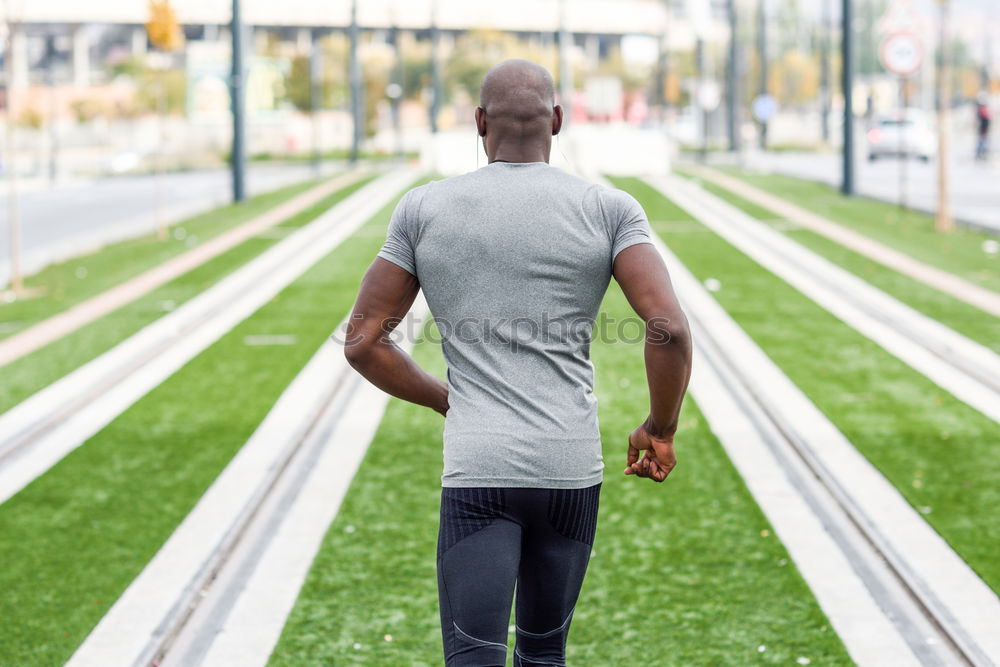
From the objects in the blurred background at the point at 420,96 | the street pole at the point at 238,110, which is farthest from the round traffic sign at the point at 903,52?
the street pole at the point at 238,110

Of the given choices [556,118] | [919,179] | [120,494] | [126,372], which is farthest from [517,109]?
[919,179]

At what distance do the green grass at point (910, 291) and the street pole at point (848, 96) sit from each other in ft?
19.7

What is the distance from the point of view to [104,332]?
12.2 meters

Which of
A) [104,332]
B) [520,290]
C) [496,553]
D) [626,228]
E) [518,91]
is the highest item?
[518,91]

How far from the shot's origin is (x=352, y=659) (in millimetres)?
4723

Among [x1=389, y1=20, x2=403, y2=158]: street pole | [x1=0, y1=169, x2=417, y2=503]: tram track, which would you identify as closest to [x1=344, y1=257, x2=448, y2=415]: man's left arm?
[x1=0, y1=169, x2=417, y2=503]: tram track

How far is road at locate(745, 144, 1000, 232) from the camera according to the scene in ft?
75.3

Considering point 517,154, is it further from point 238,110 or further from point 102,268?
point 238,110

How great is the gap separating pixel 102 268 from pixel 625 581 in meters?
12.9

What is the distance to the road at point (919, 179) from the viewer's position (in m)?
22.9

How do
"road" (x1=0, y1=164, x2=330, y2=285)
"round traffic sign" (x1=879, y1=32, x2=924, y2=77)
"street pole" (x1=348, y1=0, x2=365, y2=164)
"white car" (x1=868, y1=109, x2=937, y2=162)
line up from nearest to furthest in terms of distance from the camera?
"round traffic sign" (x1=879, y1=32, x2=924, y2=77) < "road" (x1=0, y1=164, x2=330, y2=285) < "white car" (x1=868, y1=109, x2=937, y2=162) < "street pole" (x1=348, y1=0, x2=365, y2=164)

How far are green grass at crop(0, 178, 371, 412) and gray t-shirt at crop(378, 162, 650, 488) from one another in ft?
22.6

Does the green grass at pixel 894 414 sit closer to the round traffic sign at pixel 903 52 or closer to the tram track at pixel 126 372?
the tram track at pixel 126 372

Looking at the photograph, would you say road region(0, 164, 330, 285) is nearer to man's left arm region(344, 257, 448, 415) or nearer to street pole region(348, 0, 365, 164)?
street pole region(348, 0, 365, 164)
